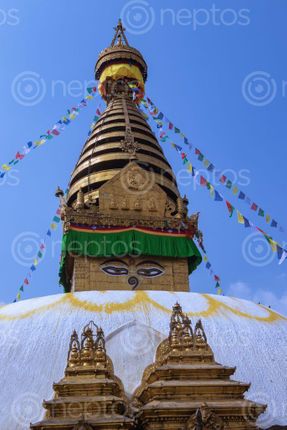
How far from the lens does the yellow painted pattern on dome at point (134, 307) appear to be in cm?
880

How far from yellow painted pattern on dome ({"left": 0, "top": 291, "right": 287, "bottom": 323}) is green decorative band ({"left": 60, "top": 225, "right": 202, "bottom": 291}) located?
6.03 meters

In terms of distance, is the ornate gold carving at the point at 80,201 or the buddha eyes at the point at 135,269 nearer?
the buddha eyes at the point at 135,269

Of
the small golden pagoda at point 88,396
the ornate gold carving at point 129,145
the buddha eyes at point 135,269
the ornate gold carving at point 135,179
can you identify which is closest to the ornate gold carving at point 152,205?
the ornate gold carving at point 135,179

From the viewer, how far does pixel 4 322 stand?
8.61 m

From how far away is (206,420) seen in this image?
5.89 metres

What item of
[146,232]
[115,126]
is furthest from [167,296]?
[115,126]

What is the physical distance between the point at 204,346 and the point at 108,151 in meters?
12.5

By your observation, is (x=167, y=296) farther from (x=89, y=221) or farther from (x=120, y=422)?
(x=89, y=221)

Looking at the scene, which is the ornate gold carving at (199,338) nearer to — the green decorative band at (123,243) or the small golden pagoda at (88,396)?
the small golden pagoda at (88,396)

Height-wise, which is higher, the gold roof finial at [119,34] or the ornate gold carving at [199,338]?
the gold roof finial at [119,34]

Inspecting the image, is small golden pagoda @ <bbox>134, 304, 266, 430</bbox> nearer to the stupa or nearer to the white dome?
the stupa

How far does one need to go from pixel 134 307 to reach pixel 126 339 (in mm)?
929

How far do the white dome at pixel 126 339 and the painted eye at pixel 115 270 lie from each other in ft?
19.5

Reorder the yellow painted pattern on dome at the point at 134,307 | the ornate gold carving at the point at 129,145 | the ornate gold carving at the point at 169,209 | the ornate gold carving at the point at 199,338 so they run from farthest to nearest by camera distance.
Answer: the ornate gold carving at the point at 129,145 < the ornate gold carving at the point at 169,209 < the yellow painted pattern on dome at the point at 134,307 < the ornate gold carving at the point at 199,338
